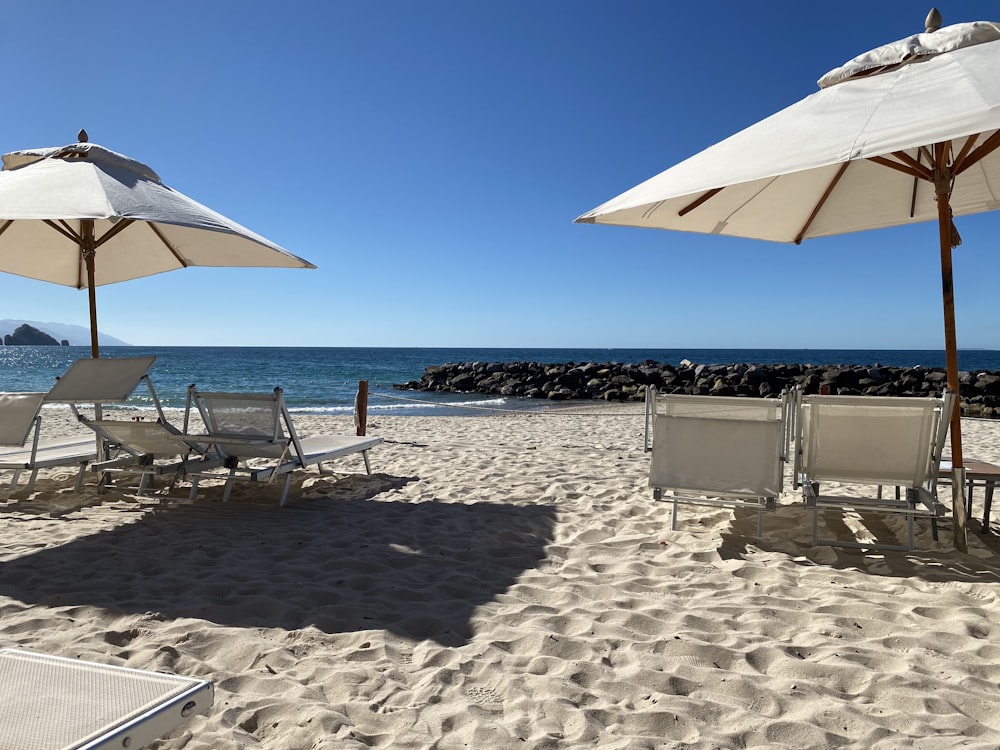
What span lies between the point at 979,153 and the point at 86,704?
15.0 ft

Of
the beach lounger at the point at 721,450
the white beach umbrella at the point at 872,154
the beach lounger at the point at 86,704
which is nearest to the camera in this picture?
the beach lounger at the point at 86,704

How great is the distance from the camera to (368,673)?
2.43 m

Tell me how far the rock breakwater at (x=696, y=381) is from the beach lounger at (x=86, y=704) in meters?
23.0

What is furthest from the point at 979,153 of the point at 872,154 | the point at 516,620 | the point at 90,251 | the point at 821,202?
the point at 90,251

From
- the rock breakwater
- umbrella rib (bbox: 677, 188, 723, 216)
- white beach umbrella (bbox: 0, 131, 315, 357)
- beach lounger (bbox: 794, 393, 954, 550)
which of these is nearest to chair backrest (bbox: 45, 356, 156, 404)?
white beach umbrella (bbox: 0, 131, 315, 357)

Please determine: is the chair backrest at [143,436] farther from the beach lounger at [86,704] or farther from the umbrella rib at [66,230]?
the beach lounger at [86,704]

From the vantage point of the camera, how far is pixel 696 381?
1058 inches

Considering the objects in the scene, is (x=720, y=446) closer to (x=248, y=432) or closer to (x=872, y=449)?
(x=872, y=449)

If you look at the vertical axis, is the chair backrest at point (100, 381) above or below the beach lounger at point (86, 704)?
above

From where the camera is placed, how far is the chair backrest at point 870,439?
3.78 m

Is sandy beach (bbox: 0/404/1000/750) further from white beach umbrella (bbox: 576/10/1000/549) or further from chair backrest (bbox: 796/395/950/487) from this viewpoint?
white beach umbrella (bbox: 576/10/1000/549)

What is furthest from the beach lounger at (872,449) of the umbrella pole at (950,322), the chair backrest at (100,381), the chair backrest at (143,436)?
the chair backrest at (100,381)

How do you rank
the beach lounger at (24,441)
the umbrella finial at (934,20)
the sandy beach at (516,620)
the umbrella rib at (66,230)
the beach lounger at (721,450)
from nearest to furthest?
the sandy beach at (516,620)
the umbrella finial at (934,20)
the beach lounger at (721,450)
the beach lounger at (24,441)
the umbrella rib at (66,230)

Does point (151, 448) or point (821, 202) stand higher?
point (821, 202)
